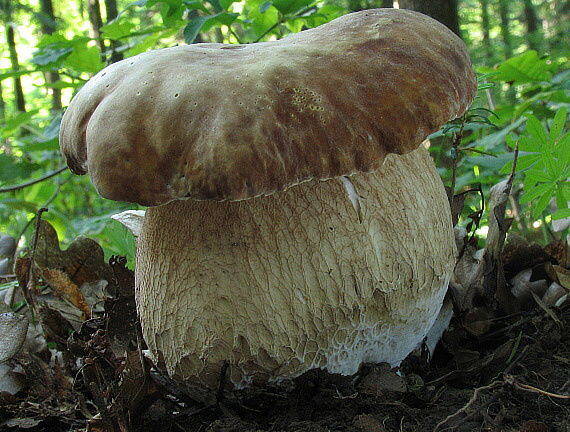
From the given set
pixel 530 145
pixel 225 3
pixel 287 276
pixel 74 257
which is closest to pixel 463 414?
pixel 287 276

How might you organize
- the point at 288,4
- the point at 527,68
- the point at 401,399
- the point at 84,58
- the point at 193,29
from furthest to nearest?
the point at 84,58 → the point at 527,68 → the point at 288,4 → the point at 193,29 → the point at 401,399

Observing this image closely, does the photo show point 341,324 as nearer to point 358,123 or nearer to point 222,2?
point 358,123

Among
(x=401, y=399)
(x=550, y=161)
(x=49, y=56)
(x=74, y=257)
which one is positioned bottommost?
(x=74, y=257)

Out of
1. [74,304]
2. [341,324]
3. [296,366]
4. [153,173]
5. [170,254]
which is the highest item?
[153,173]

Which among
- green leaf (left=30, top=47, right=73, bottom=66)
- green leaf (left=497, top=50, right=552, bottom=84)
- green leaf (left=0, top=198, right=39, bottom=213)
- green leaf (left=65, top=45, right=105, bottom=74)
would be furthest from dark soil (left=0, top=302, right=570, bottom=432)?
green leaf (left=0, top=198, right=39, bottom=213)

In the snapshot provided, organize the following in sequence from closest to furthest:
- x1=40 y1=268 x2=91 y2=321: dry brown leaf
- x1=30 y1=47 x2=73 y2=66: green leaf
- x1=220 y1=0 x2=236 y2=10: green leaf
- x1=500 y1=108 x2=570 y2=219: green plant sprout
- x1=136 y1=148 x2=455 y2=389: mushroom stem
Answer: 1. x1=136 y1=148 x2=455 y2=389: mushroom stem
2. x1=500 y1=108 x2=570 y2=219: green plant sprout
3. x1=40 y1=268 x2=91 y2=321: dry brown leaf
4. x1=220 y1=0 x2=236 y2=10: green leaf
5. x1=30 y1=47 x2=73 y2=66: green leaf

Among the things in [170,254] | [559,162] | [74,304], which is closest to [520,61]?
[559,162]

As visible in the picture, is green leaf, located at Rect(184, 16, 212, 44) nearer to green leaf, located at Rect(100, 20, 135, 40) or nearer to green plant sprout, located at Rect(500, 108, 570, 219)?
green leaf, located at Rect(100, 20, 135, 40)

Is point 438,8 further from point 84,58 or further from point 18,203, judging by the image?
point 18,203
